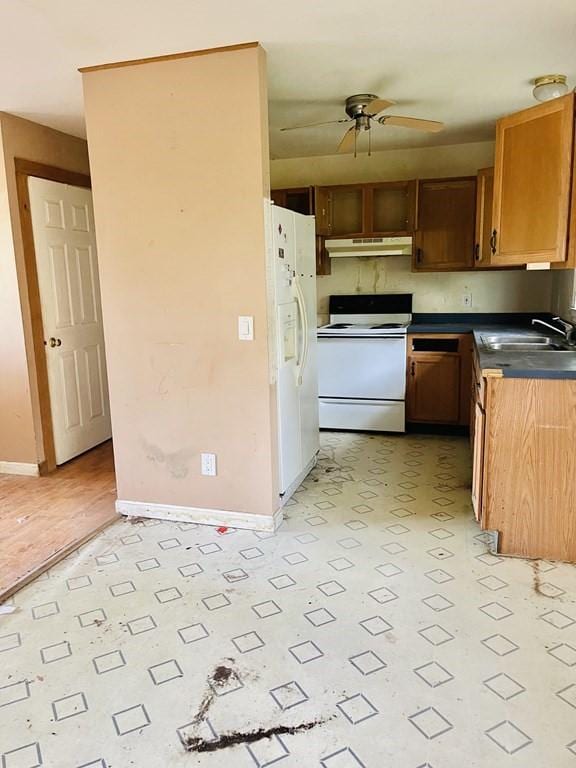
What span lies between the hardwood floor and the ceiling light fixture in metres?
3.42

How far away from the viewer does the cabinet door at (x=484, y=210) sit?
4118 millimetres

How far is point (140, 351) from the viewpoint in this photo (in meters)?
2.99

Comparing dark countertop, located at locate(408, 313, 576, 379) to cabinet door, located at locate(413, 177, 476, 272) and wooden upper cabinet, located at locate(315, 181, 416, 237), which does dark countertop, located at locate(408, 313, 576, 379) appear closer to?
cabinet door, located at locate(413, 177, 476, 272)

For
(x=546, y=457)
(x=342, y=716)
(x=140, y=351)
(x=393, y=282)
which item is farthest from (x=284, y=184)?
(x=342, y=716)

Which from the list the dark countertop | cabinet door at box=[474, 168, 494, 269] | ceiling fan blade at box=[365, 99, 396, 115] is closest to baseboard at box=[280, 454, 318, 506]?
the dark countertop

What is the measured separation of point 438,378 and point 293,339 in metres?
1.64

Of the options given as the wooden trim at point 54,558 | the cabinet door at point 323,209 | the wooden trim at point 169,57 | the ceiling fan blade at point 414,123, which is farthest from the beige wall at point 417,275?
the wooden trim at point 54,558

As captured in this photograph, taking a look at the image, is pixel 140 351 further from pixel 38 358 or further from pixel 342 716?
pixel 342 716

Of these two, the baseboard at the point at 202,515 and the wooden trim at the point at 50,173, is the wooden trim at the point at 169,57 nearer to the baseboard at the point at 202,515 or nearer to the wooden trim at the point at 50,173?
the wooden trim at the point at 50,173

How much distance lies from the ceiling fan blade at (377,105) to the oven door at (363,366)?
175 centimetres

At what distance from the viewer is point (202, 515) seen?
3.05m

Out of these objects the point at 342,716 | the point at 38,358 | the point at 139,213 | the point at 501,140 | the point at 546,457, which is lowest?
the point at 342,716

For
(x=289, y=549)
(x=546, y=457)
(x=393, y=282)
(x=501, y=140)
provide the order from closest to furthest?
(x=546, y=457)
(x=289, y=549)
(x=501, y=140)
(x=393, y=282)

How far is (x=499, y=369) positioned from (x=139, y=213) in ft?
6.31
